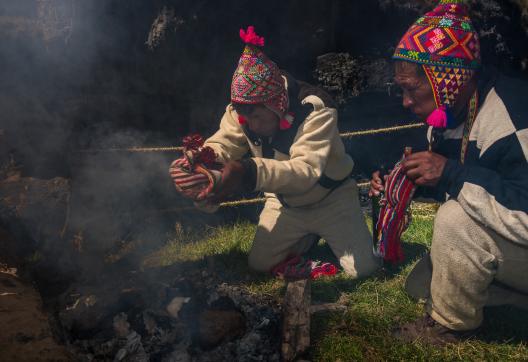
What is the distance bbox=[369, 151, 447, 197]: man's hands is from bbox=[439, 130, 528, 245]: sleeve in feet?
0.27

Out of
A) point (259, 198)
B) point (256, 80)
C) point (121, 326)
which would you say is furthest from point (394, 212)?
point (259, 198)

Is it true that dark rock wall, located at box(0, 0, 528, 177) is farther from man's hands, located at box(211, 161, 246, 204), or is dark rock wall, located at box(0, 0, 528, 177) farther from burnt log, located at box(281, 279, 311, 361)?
burnt log, located at box(281, 279, 311, 361)

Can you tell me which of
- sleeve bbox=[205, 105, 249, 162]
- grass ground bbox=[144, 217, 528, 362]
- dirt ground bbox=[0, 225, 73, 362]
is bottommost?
Result: grass ground bbox=[144, 217, 528, 362]

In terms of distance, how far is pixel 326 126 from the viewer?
390 centimetres

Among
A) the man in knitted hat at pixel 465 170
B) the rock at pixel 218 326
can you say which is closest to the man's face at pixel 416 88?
the man in knitted hat at pixel 465 170

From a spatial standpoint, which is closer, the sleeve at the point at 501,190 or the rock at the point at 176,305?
the sleeve at the point at 501,190

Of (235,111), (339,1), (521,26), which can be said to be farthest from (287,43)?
(521,26)

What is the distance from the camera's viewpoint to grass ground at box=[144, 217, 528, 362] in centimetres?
328

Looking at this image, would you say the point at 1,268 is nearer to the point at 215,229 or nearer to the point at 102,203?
the point at 102,203

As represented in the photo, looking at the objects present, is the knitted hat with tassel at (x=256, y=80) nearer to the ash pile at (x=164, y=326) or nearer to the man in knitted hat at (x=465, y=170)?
the man in knitted hat at (x=465, y=170)

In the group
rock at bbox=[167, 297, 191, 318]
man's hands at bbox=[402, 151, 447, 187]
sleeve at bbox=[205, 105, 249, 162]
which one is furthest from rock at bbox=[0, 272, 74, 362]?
man's hands at bbox=[402, 151, 447, 187]

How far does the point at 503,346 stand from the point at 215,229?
130 inches

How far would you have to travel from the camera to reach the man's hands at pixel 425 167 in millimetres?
3137

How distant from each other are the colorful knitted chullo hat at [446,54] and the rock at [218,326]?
1880 mm
